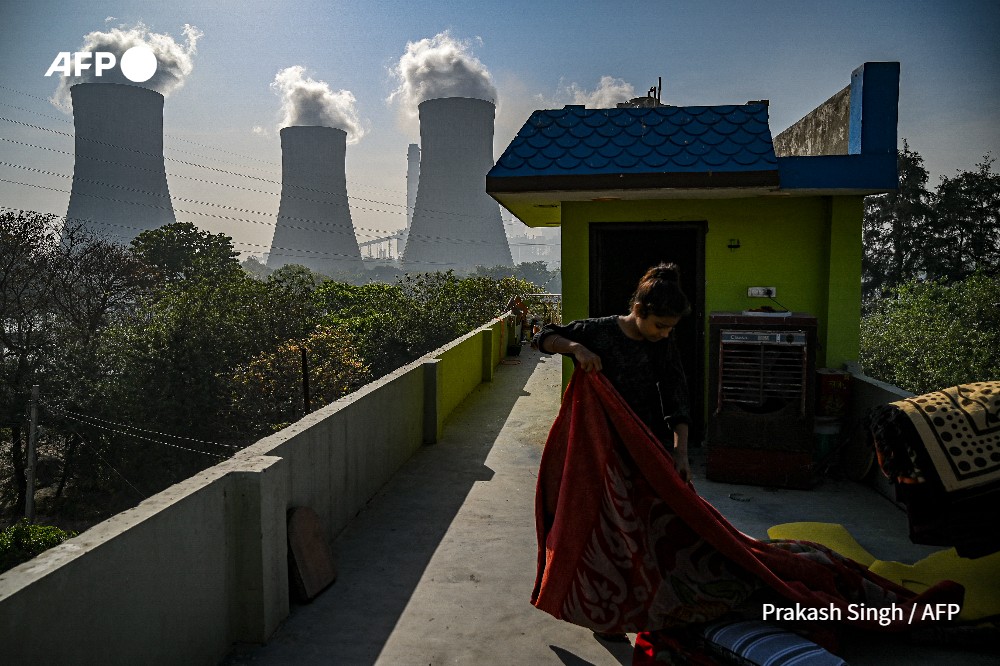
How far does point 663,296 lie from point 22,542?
15.9 m

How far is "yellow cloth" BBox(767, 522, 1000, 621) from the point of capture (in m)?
3.47

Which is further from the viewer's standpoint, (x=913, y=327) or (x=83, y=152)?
(x=83, y=152)

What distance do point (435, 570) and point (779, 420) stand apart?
3.16 meters

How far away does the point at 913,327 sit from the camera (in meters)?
25.7

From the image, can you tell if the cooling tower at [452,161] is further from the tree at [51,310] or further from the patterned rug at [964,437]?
the patterned rug at [964,437]

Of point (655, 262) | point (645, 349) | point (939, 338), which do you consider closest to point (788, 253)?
point (655, 262)

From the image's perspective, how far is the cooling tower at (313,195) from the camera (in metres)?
70.5

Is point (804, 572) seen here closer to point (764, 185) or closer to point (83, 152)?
point (764, 185)

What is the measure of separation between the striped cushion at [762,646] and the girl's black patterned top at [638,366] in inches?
35.1

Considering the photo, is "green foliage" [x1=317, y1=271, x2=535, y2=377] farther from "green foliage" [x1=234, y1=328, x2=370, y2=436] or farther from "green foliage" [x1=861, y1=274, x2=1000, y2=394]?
"green foliage" [x1=861, y1=274, x2=1000, y2=394]

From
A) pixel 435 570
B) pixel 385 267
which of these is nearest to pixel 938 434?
pixel 435 570

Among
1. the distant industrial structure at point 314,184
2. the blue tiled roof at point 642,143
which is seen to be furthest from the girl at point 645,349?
the distant industrial structure at point 314,184

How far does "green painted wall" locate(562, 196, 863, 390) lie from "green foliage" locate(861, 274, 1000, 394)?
61.1 ft

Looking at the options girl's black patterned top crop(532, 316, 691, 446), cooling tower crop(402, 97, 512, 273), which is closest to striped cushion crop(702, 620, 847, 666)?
girl's black patterned top crop(532, 316, 691, 446)
